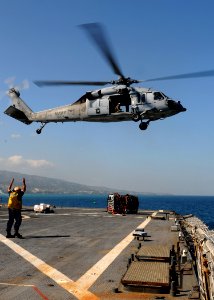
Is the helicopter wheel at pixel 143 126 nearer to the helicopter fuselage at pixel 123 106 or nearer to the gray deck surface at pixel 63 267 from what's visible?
the helicopter fuselage at pixel 123 106

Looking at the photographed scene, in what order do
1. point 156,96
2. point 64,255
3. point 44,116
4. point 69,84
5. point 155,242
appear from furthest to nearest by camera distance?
Result: 1. point 44,116
2. point 156,96
3. point 69,84
4. point 155,242
5. point 64,255

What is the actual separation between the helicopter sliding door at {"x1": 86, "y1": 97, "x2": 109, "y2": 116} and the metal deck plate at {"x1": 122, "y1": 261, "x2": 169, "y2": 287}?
62.4 feet

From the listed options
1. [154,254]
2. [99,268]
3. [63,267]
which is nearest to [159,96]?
[154,254]

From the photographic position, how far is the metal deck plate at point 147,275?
285 inches

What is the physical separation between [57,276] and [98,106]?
19438 millimetres

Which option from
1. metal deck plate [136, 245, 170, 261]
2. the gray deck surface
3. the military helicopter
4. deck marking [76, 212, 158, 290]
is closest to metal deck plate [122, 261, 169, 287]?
the gray deck surface

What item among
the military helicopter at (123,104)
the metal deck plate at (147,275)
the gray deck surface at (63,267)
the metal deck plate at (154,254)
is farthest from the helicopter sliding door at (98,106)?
the metal deck plate at (147,275)

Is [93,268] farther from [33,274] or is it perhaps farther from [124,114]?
[124,114]

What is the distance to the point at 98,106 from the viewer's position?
26875mm

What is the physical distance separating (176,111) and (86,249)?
636 inches

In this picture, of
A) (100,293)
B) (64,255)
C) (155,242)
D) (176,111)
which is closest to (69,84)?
(176,111)

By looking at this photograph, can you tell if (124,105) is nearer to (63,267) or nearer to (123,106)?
(123,106)

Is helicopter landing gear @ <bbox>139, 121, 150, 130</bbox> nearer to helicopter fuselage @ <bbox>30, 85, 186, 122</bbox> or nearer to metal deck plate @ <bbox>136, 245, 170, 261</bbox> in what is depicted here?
helicopter fuselage @ <bbox>30, 85, 186, 122</bbox>

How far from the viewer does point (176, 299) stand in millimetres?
6984
